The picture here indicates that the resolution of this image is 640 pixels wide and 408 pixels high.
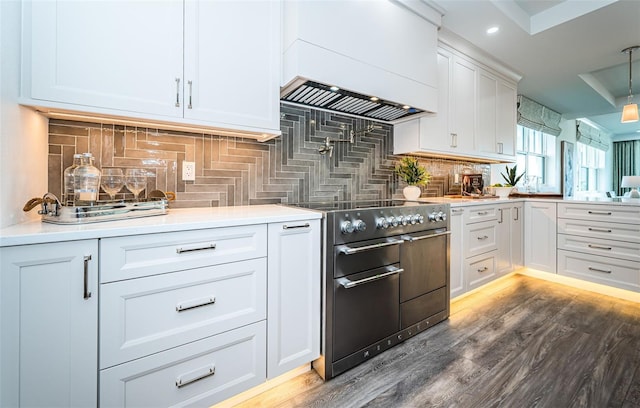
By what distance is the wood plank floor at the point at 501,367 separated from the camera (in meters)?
1.42

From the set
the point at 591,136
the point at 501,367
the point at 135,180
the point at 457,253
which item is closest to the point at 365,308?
the point at 501,367

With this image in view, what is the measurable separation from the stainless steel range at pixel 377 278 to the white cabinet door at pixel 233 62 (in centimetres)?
73

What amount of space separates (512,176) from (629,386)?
109 inches

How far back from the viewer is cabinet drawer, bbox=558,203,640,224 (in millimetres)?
2584

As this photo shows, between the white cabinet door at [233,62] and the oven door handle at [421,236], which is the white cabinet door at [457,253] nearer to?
the oven door handle at [421,236]

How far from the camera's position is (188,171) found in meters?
1.74

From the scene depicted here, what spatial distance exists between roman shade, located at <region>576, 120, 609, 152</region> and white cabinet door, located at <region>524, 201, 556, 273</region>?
4762 millimetres

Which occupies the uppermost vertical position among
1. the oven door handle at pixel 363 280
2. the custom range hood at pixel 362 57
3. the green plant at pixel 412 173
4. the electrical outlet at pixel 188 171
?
the custom range hood at pixel 362 57

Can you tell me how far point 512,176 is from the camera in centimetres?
372

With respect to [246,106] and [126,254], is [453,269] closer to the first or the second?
[246,106]

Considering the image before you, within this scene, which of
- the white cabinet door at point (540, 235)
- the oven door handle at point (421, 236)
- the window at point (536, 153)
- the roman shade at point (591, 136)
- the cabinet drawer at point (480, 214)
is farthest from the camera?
the roman shade at point (591, 136)

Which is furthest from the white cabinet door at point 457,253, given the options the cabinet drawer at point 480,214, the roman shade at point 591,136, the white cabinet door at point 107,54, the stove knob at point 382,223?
the roman shade at point 591,136

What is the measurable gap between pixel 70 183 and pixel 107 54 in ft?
2.09

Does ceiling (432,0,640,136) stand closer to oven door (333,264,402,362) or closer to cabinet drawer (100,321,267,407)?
oven door (333,264,402,362)
